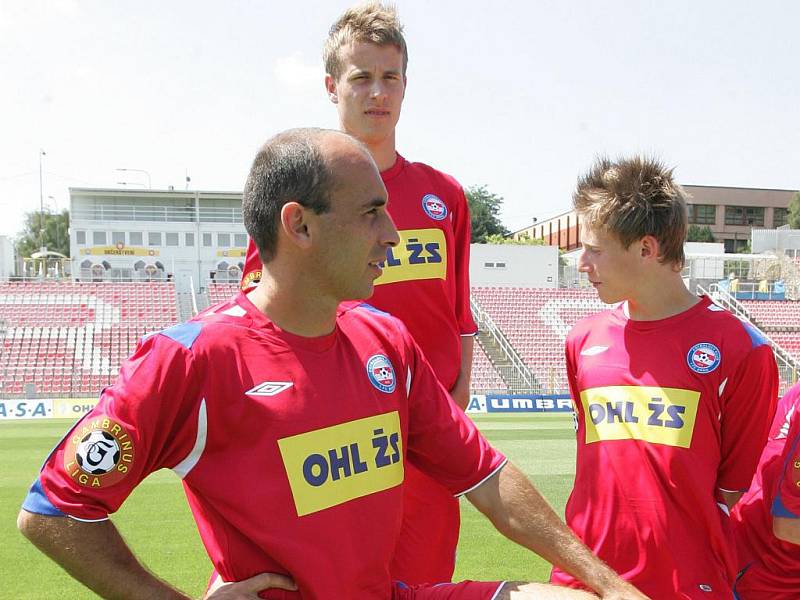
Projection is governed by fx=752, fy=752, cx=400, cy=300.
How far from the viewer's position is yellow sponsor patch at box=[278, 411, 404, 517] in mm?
1850

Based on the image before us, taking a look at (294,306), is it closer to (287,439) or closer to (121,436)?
(287,439)

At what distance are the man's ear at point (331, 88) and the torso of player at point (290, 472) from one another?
1.41 meters

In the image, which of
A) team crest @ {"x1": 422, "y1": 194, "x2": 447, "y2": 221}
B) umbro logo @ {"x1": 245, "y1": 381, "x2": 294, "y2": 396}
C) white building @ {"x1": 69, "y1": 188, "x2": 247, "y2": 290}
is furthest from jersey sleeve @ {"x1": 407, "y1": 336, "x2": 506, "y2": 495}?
white building @ {"x1": 69, "y1": 188, "x2": 247, "y2": 290}

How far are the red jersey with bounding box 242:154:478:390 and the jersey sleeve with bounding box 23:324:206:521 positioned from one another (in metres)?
1.21

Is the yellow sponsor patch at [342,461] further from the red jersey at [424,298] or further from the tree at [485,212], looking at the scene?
the tree at [485,212]

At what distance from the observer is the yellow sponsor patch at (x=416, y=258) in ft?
10.0

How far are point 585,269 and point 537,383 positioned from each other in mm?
21056

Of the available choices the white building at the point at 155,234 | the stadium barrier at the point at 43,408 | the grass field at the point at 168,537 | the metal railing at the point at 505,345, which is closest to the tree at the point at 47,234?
the white building at the point at 155,234

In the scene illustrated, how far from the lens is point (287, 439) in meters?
1.85

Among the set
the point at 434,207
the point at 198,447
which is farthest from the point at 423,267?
the point at 198,447

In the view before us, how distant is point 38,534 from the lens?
1.64 m

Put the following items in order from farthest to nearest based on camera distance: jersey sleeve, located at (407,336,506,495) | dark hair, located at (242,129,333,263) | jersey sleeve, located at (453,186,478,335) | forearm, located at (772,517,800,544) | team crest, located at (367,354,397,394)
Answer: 1. jersey sleeve, located at (453,186,478,335)
2. forearm, located at (772,517,800,544)
3. jersey sleeve, located at (407,336,506,495)
4. team crest, located at (367,354,397,394)
5. dark hair, located at (242,129,333,263)

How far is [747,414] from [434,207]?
146 cm

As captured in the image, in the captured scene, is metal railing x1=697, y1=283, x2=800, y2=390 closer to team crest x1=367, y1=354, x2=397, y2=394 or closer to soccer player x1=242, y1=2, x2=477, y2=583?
soccer player x1=242, y1=2, x2=477, y2=583
